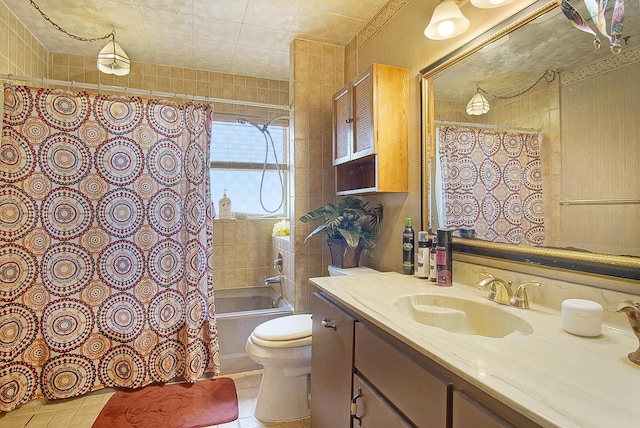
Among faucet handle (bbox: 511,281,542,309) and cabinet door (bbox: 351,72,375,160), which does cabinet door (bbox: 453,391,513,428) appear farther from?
cabinet door (bbox: 351,72,375,160)

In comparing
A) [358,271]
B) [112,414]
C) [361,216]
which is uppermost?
[361,216]

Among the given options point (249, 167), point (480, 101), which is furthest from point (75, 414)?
point (480, 101)

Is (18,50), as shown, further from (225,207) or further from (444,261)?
(444,261)

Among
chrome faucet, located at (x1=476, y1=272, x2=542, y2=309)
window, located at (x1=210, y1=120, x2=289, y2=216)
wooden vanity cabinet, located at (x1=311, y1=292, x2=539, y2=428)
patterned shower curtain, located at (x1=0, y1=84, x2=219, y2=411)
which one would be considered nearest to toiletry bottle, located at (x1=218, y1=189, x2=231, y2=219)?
window, located at (x1=210, y1=120, x2=289, y2=216)

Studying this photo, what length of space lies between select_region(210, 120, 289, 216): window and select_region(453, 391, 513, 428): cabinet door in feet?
8.80

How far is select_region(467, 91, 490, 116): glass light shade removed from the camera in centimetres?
136

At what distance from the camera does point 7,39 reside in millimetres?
2105

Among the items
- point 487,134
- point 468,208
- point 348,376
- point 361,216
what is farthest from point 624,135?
point 361,216

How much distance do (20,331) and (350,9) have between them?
271cm

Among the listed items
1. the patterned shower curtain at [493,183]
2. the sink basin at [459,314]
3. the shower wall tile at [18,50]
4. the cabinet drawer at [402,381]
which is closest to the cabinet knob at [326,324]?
the cabinet drawer at [402,381]

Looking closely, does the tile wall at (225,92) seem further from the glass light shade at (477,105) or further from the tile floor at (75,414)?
the glass light shade at (477,105)

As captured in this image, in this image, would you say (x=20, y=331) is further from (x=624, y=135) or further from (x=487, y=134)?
(x=624, y=135)

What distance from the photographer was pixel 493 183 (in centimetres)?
135

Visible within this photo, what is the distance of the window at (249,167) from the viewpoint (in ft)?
10.3
